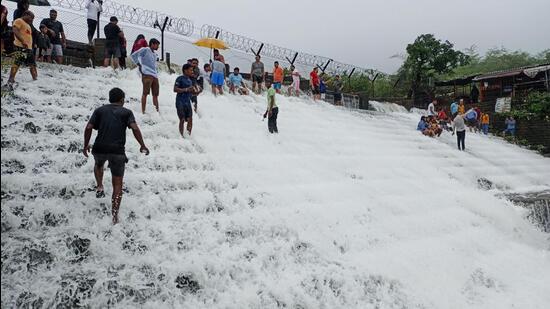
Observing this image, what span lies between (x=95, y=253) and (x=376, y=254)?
3.97 m

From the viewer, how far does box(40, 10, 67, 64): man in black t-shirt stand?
31.3 feet

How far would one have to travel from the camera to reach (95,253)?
4.37 metres

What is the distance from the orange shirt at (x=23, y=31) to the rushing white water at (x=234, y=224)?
75 centimetres

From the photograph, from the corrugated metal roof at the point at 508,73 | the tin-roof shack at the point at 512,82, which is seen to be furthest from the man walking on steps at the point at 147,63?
the corrugated metal roof at the point at 508,73

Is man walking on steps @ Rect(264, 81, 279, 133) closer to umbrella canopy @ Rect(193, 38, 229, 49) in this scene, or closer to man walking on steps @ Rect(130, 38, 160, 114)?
man walking on steps @ Rect(130, 38, 160, 114)

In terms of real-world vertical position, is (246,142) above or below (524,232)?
above

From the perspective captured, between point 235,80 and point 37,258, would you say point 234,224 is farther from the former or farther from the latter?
point 235,80

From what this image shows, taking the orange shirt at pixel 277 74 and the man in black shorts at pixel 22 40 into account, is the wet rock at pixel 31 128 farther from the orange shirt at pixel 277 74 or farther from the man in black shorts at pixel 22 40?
the orange shirt at pixel 277 74

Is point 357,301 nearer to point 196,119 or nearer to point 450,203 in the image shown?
point 450,203

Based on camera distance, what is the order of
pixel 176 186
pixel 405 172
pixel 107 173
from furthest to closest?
pixel 405 172
pixel 176 186
pixel 107 173

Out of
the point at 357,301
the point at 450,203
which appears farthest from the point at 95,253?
the point at 450,203

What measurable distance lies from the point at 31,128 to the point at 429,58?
99.6ft

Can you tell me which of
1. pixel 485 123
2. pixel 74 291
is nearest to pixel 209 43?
pixel 74 291

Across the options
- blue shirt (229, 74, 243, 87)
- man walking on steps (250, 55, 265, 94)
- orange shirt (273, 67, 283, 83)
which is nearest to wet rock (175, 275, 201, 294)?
blue shirt (229, 74, 243, 87)
